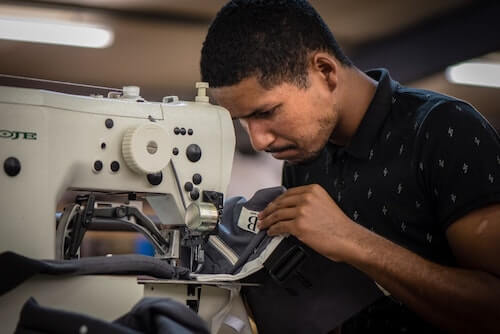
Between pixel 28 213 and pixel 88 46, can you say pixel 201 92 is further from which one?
pixel 88 46

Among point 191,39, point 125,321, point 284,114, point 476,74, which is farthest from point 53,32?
point 125,321

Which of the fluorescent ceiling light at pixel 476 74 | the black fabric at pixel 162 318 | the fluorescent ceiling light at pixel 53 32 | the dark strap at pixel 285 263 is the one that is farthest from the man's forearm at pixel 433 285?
the fluorescent ceiling light at pixel 476 74

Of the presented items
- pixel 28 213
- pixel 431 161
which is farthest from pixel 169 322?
pixel 431 161

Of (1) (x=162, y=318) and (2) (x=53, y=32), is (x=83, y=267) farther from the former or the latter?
(2) (x=53, y=32)

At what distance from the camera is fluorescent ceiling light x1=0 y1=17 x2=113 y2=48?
4.98 meters

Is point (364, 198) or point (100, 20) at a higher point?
point (100, 20)

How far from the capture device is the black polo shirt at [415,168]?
1576 mm

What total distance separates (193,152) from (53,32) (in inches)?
141

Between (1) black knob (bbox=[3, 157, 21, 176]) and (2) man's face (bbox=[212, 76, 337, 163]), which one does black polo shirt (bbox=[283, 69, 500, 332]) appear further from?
(1) black knob (bbox=[3, 157, 21, 176])

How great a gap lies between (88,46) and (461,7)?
8.56ft

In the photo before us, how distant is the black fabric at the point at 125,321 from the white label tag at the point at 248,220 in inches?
24.7

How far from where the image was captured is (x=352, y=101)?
1.86 m

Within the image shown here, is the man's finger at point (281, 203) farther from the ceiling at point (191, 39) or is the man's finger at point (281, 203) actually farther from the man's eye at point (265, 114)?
the ceiling at point (191, 39)

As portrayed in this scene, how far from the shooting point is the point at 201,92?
6.09 feet
